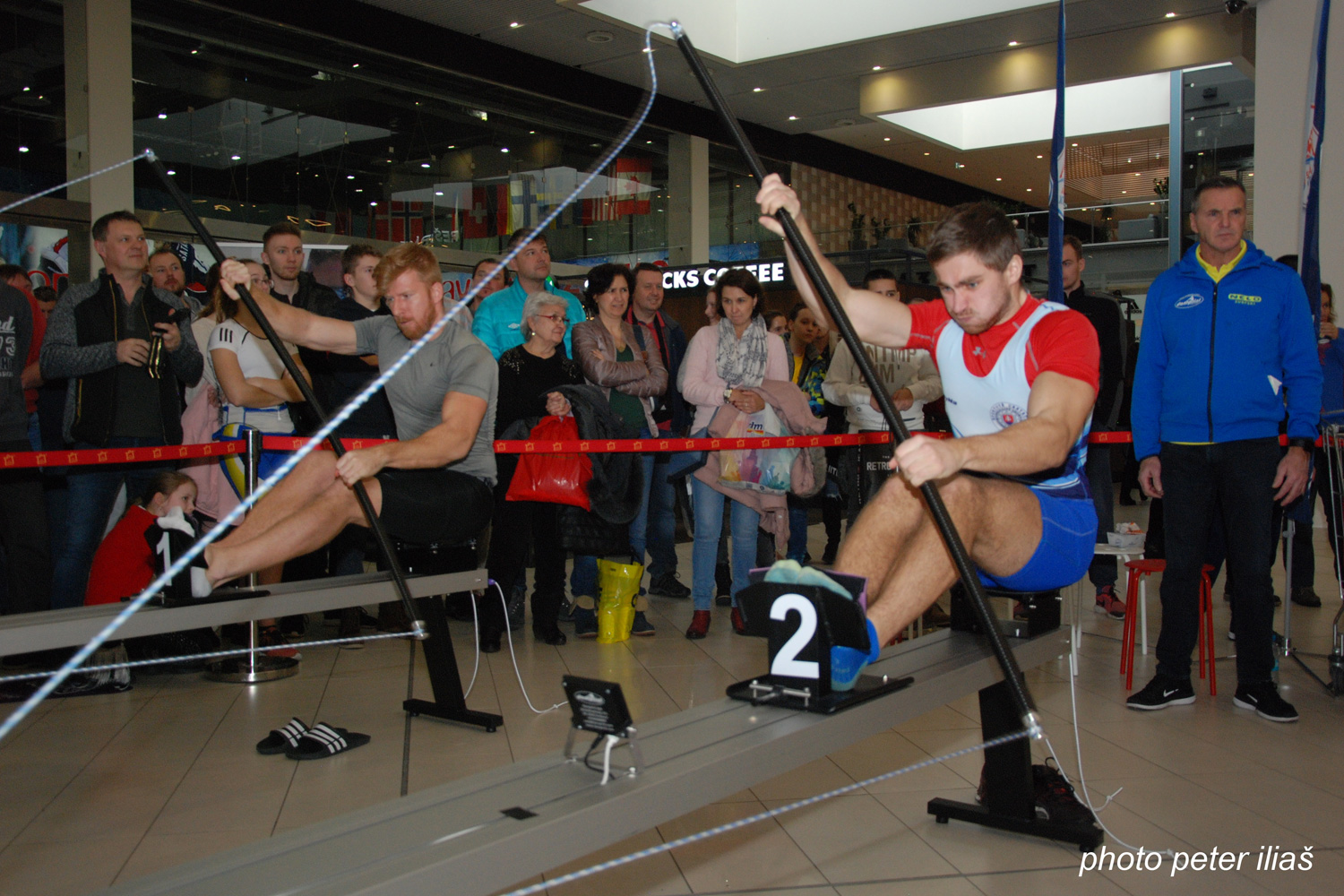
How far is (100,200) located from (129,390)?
4.83 meters

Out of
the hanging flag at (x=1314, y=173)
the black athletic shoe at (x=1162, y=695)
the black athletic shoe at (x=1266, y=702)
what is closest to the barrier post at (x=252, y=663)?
the black athletic shoe at (x=1162, y=695)

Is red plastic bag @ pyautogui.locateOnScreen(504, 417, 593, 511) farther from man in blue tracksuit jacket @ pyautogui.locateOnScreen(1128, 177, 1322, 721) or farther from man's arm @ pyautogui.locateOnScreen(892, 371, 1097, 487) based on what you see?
man's arm @ pyautogui.locateOnScreen(892, 371, 1097, 487)

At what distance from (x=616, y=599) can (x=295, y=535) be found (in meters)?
1.86

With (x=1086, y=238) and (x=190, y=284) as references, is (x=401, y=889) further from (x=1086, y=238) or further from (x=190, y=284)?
(x=1086, y=238)

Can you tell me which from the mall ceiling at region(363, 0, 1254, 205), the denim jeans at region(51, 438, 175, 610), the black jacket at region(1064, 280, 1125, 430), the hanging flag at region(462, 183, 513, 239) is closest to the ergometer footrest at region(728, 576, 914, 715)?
the denim jeans at region(51, 438, 175, 610)

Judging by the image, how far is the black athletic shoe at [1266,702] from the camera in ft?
11.1

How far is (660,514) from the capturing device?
5.38m

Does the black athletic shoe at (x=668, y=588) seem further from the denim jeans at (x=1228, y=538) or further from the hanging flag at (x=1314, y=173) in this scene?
the hanging flag at (x=1314, y=173)

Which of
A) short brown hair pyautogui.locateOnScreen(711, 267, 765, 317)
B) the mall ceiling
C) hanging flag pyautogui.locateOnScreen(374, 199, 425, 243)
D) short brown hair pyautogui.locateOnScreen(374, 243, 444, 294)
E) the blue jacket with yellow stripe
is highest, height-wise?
the mall ceiling

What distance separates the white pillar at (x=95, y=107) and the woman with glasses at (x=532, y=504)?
5134mm

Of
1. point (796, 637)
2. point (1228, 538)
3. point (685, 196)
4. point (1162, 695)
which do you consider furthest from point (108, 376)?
point (685, 196)

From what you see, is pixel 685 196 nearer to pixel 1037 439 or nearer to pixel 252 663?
pixel 252 663

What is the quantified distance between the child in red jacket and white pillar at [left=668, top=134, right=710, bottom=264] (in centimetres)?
1084

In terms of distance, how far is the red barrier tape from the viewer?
148 inches
